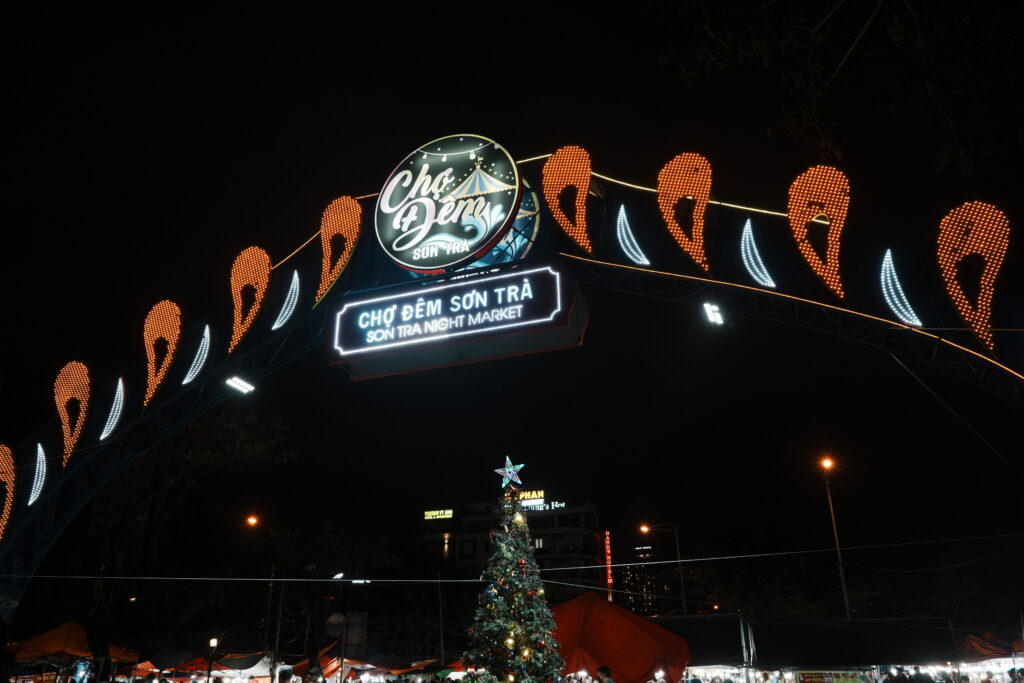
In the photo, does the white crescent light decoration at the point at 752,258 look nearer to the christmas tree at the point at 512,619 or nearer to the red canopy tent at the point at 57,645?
the christmas tree at the point at 512,619

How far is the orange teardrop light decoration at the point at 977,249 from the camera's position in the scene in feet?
29.7

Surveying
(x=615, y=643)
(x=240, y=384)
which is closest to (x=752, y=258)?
(x=615, y=643)

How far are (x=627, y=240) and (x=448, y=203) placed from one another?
3.24m

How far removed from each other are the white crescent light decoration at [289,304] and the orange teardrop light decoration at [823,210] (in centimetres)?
912

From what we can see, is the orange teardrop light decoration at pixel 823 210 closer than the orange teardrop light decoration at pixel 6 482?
Yes

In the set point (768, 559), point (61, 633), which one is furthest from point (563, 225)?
point (768, 559)

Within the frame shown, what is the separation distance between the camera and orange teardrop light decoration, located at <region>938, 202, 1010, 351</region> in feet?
29.7

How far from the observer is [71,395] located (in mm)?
15195

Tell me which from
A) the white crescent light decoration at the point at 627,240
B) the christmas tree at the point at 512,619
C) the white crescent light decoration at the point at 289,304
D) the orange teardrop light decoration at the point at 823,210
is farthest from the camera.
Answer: the white crescent light decoration at the point at 289,304

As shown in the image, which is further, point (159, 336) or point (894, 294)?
point (159, 336)

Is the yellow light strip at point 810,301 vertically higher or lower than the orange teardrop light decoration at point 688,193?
lower

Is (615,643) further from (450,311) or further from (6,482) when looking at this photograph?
(6,482)

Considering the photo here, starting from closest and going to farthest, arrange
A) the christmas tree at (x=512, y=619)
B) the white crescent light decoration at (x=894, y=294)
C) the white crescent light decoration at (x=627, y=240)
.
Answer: the white crescent light decoration at (x=894, y=294) → the white crescent light decoration at (x=627, y=240) → the christmas tree at (x=512, y=619)

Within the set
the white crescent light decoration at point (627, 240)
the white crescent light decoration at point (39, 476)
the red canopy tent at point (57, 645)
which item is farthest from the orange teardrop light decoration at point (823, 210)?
the red canopy tent at point (57, 645)
